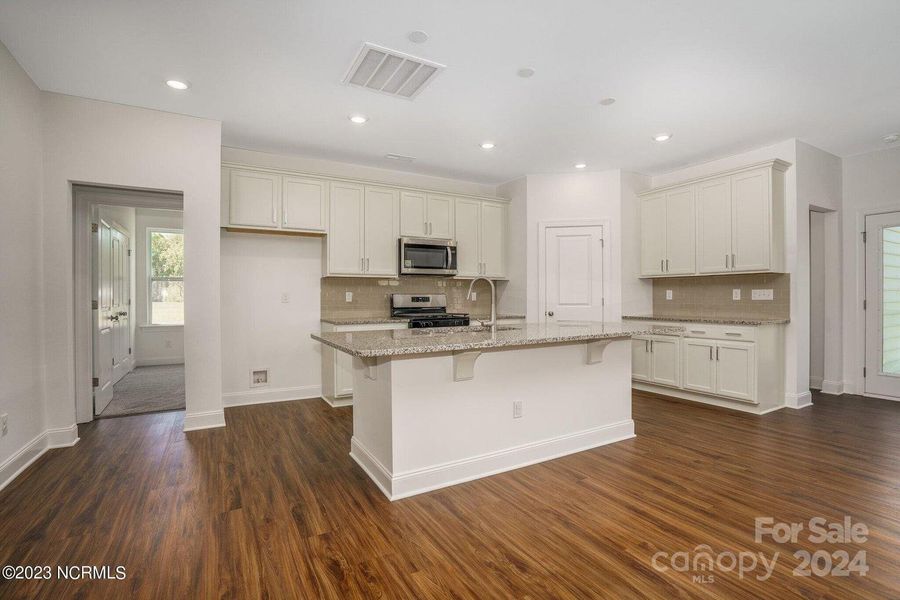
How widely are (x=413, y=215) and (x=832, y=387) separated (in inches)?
203

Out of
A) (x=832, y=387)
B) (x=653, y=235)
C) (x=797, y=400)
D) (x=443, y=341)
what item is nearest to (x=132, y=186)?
(x=443, y=341)

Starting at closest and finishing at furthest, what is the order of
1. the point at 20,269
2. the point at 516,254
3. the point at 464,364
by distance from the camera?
the point at 464,364 → the point at 20,269 → the point at 516,254

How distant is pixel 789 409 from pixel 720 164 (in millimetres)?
2669

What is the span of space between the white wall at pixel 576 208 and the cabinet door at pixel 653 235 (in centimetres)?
36

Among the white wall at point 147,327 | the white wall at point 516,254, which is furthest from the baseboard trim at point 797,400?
the white wall at point 147,327

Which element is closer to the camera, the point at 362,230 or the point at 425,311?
the point at 362,230

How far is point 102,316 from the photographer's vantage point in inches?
157

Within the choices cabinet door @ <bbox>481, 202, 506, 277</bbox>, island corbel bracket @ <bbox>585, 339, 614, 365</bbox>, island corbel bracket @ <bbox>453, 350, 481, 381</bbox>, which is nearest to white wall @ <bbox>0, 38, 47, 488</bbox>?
island corbel bracket @ <bbox>453, 350, 481, 381</bbox>

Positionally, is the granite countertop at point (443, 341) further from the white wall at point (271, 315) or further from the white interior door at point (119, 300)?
the white interior door at point (119, 300)

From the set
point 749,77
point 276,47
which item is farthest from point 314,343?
point 749,77

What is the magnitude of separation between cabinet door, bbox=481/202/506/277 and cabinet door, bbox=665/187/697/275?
6.45 feet

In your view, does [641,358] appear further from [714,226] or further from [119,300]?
[119,300]

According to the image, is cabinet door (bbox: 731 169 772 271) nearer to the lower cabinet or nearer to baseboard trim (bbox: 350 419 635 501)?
the lower cabinet

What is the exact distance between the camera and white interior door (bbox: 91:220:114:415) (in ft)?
12.3
